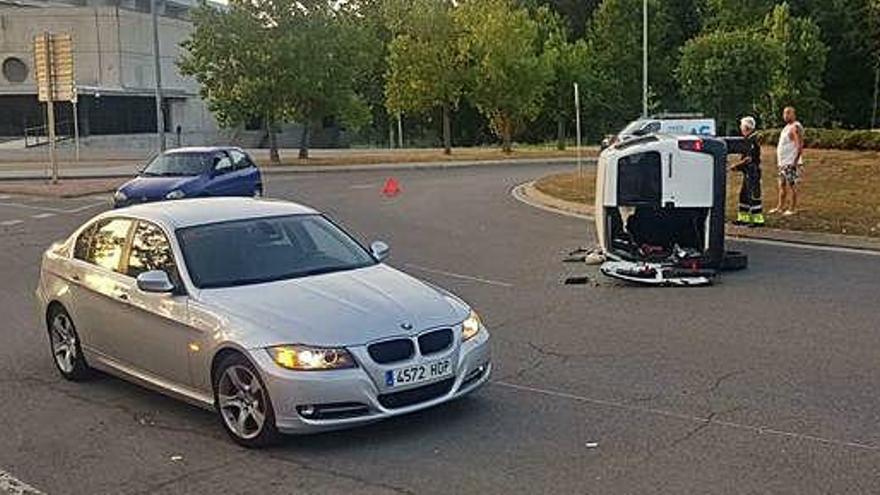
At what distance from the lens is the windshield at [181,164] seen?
2181cm

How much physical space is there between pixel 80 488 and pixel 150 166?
1742 cm

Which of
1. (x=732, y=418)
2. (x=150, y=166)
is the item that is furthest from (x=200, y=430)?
(x=150, y=166)

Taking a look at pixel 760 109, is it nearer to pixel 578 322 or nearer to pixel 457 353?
pixel 578 322

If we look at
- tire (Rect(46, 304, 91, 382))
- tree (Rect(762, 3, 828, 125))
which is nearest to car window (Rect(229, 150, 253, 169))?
tire (Rect(46, 304, 91, 382))

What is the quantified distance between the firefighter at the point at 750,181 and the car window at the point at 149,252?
10.6 meters

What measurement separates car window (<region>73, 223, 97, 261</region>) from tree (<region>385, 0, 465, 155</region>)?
3984 centimetres

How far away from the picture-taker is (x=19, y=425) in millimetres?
7000

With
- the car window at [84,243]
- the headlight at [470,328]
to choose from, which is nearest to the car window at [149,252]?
the car window at [84,243]

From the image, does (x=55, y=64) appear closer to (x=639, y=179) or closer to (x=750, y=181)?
(x=750, y=181)

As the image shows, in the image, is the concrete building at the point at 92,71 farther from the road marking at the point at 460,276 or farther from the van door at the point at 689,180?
the van door at the point at 689,180

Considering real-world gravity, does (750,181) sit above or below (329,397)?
above

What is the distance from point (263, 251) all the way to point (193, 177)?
47.9ft

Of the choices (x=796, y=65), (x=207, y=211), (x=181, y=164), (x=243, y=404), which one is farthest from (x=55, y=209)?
(x=796, y=65)

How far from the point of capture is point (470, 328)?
682cm
